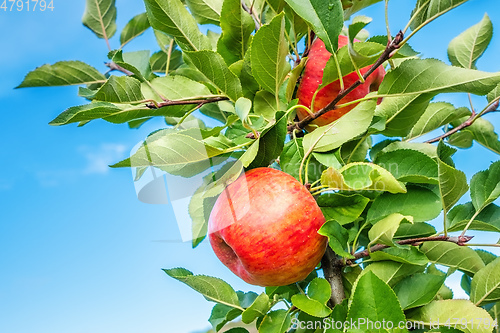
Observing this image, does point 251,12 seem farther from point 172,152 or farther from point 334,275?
point 334,275

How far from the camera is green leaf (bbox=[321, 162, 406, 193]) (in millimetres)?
848

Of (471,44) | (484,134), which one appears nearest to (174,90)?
(471,44)

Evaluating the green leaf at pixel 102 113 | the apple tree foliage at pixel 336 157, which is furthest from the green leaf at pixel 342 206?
the green leaf at pixel 102 113

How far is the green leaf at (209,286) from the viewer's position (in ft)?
3.30

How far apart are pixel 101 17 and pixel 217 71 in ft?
2.59

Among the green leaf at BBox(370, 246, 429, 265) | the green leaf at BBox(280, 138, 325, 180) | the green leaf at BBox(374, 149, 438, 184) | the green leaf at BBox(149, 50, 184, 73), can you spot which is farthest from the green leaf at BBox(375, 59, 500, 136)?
the green leaf at BBox(149, 50, 184, 73)

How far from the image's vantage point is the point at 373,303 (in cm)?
79

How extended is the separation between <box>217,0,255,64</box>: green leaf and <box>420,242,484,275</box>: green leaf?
0.62m

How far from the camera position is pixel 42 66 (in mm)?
1312

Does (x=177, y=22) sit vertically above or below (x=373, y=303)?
above

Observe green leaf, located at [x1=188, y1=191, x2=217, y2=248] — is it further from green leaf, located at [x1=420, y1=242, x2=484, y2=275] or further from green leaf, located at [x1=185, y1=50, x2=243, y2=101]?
green leaf, located at [x1=420, y1=242, x2=484, y2=275]

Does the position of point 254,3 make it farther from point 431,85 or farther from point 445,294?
point 445,294

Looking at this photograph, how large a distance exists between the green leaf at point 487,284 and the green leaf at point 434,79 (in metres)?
0.44

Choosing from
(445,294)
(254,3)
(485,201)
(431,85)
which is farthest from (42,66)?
(445,294)
